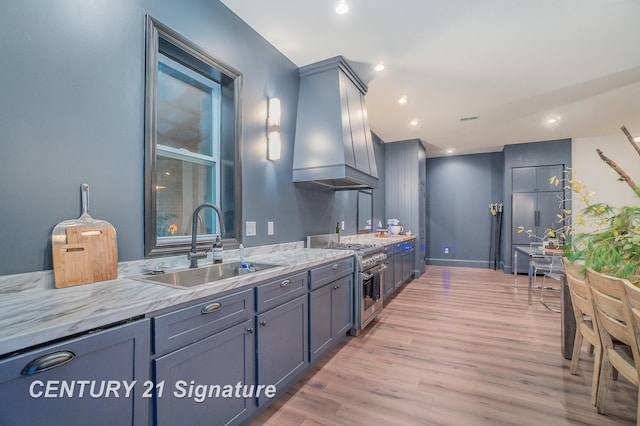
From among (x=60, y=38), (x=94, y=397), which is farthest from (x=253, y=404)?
(x=60, y=38)

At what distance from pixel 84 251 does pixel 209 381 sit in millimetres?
825

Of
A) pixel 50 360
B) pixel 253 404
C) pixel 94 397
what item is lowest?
pixel 253 404

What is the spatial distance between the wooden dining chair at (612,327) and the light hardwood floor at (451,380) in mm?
311

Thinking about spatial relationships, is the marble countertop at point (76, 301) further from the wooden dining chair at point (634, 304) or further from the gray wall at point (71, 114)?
the wooden dining chair at point (634, 304)

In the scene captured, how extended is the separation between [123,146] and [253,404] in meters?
1.57

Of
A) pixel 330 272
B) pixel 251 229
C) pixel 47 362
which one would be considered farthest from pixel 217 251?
pixel 47 362

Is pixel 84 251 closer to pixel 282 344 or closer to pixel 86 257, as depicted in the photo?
pixel 86 257

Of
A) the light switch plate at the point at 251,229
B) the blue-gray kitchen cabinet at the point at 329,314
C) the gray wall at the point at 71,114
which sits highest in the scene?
the gray wall at the point at 71,114

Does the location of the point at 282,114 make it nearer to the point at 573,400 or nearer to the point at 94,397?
the point at 94,397

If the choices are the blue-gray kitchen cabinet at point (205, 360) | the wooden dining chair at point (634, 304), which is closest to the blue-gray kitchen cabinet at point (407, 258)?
the wooden dining chair at point (634, 304)

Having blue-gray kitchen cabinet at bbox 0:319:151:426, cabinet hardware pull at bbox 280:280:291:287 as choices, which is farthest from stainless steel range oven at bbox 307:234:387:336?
blue-gray kitchen cabinet at bbox 0:319:151:426

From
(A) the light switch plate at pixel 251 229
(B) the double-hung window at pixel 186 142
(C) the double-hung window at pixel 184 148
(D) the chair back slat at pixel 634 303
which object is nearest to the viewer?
(D) the chair back slat at pixel 634 303

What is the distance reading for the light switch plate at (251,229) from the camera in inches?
93.2

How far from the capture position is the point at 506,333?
Answer: 2980 mm
